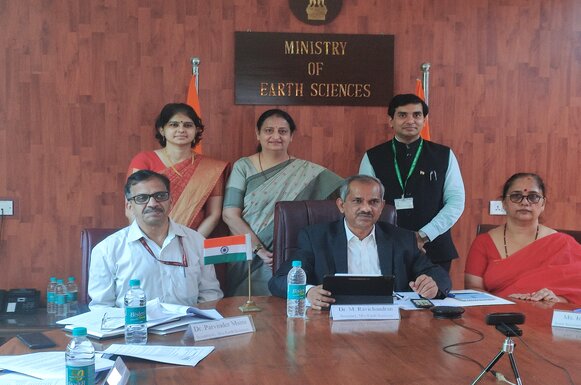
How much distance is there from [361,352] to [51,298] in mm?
2718

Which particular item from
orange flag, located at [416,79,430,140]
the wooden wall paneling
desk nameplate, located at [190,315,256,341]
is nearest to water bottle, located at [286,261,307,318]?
desk nameplate, located at [190,315,256,341]

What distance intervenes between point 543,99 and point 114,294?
10.5 feet

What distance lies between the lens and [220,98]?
4.13 m

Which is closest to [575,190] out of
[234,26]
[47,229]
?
[234,26]

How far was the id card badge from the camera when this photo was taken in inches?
138

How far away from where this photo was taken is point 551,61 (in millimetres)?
4379

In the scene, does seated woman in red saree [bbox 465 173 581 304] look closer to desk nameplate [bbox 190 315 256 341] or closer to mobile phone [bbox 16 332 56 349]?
desk nameplate [bbox 190 315 256 341]

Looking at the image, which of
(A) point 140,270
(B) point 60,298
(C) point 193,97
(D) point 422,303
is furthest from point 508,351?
(B) point 60,298

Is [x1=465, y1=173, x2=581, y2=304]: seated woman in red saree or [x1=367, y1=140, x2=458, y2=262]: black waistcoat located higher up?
[x1=367, y1=140, x2=458, y2=262]: black waistcoat

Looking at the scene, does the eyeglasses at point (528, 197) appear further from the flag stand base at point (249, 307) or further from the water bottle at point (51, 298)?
the water bottle at point (51, 298)

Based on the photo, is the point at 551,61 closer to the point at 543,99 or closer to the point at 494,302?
the point at 543,99

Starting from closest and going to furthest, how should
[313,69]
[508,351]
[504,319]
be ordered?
[508,351]
[504,319]
[313,69]

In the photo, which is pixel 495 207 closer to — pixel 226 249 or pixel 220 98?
pixel 220 98

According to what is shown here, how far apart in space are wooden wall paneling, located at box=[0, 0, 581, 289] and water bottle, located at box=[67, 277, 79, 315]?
3.8 inches
